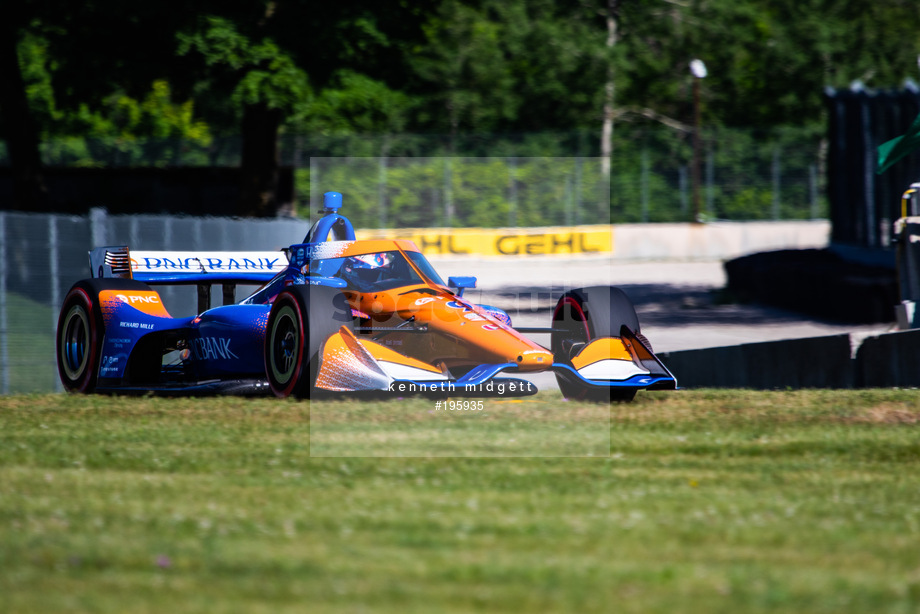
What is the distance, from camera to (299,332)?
7.81 m

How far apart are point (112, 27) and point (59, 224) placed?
41.5 ft

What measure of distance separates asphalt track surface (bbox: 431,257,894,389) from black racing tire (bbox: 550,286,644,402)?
41.3 inches

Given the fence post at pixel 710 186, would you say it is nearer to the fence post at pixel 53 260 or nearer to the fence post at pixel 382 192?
the fence post at pixel 382 192

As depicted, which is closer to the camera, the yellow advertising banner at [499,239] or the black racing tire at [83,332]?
the black racing tire at [83,332]

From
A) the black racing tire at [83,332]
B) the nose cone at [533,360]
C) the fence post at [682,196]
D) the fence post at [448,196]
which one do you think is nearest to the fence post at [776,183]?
the fence post at [682,196]

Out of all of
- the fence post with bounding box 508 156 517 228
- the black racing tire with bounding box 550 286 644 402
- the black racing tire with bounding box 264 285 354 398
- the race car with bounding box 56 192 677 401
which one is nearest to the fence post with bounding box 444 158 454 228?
the fence post with bounding box 508 156 517 228

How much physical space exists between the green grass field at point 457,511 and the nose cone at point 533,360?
0.33 metres

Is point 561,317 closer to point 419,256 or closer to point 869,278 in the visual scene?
point 419,256

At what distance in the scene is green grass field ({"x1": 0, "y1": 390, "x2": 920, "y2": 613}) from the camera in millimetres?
4164

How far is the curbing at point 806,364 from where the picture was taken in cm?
993

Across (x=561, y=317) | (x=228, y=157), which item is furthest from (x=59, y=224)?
(x=228, y=157)

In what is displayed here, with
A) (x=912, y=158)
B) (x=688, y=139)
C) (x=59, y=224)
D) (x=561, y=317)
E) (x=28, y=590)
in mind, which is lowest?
(x=28, y=590)

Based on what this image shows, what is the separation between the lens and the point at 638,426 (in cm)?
758

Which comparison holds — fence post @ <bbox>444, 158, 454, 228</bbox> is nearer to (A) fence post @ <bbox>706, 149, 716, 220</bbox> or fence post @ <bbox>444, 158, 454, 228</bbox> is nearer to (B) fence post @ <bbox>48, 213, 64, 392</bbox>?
(A) fence post @ <bbox>706, 149, 716, 220</bbox>
